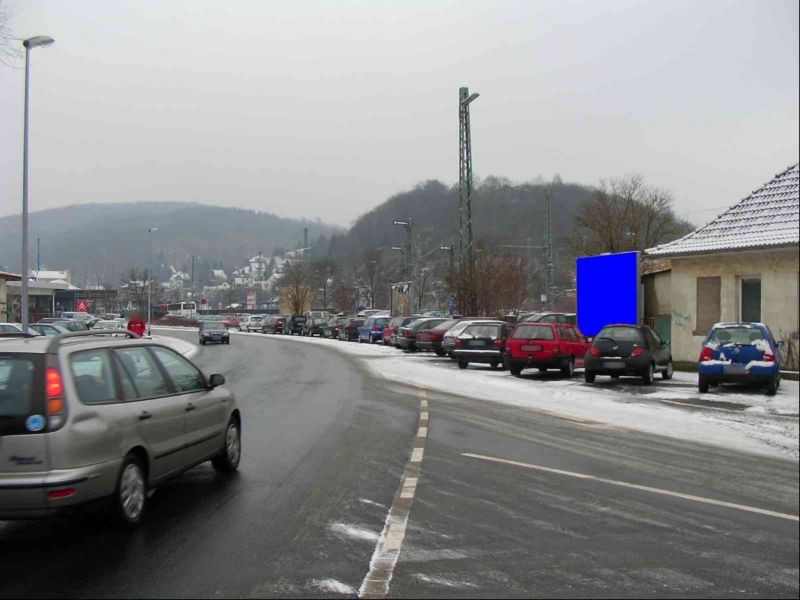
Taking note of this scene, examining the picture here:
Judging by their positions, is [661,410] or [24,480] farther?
[661,410]

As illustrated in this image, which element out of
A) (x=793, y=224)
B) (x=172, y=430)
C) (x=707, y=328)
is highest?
(x=793, y=224)

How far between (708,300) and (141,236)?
64856 mm

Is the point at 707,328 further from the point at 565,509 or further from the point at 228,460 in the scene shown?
the point at 228,460

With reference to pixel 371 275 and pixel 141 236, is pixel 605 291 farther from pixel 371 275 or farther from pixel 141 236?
pixel 371 275

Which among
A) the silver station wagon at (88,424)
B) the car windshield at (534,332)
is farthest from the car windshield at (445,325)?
the silver station wagon at (88,424)

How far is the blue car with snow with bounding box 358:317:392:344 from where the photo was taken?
41344 mm

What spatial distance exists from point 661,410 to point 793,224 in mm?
10790

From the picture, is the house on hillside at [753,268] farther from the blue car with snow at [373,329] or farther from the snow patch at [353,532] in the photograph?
the blue car with snow at [373,329]

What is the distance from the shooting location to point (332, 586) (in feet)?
13.8

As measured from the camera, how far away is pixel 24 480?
489cm

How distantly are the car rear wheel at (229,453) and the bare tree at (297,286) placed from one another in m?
77.3

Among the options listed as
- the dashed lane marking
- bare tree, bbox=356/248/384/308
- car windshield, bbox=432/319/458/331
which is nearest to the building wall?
the dashed lane marking

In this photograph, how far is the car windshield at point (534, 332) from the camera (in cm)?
1988

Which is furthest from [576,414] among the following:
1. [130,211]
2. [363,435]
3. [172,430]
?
[130,211]
